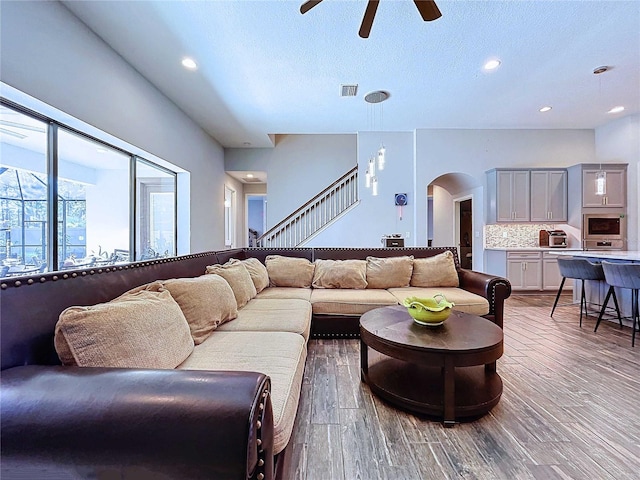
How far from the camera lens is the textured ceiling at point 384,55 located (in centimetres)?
271

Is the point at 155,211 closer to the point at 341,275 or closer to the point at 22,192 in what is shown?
the point at 22,192

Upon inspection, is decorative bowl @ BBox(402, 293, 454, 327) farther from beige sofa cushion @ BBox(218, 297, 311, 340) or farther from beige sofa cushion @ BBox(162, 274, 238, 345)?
beige sofa cushion @ BBox(162, 274, 238, 345)

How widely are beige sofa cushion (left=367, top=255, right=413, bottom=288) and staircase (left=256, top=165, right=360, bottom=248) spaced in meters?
3.20

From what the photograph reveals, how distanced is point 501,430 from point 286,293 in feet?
7.12

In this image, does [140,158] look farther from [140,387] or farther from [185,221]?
[140,387]

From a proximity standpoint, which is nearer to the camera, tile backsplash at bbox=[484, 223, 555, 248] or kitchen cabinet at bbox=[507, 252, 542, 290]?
kitchen cabinet at bbox=[507, 252, 542, 290]

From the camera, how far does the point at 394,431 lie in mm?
1742

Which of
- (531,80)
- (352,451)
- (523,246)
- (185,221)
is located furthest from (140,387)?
(523,246)

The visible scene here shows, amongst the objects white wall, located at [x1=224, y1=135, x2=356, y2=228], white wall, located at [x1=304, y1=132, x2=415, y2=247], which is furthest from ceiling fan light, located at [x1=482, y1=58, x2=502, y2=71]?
white wall, located at [x1=224, y1=135, x2=356, y2=228]

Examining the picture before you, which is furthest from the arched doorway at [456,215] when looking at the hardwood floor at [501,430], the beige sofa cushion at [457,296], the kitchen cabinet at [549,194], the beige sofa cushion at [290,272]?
the hardwood floor at [501,430]

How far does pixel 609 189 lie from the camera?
5.41m

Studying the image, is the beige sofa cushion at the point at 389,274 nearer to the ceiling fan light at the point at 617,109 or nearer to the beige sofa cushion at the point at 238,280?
the beige sofa cushion at the point at 238,280

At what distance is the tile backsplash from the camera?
605 centimetres

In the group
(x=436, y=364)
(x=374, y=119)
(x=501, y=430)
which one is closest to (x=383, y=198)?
(x=374, y=119)
